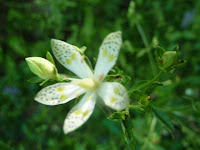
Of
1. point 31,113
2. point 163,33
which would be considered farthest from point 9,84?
point 163,33

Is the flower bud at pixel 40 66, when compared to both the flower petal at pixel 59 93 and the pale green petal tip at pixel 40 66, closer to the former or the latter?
the pale green petal tip at pixel 40 66

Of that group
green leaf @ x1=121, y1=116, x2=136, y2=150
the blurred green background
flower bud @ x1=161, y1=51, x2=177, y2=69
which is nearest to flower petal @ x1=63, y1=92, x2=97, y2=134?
green leaf @ x1=121, y1=116, x2=136, y2=150

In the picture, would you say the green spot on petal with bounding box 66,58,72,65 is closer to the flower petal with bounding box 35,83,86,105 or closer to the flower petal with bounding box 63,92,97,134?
the flower petal with bounding box 35,83,86,105

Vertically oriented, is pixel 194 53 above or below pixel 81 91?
below

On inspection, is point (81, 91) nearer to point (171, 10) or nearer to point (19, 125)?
point (19, 125)

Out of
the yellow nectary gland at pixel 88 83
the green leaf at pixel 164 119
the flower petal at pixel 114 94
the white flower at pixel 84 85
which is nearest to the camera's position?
the flower petal at pixel 114 94

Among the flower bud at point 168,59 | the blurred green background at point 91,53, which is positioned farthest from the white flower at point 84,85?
the blurred green background at point 91,53

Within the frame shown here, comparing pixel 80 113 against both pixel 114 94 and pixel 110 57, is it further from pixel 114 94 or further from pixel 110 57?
pixel 110 57
